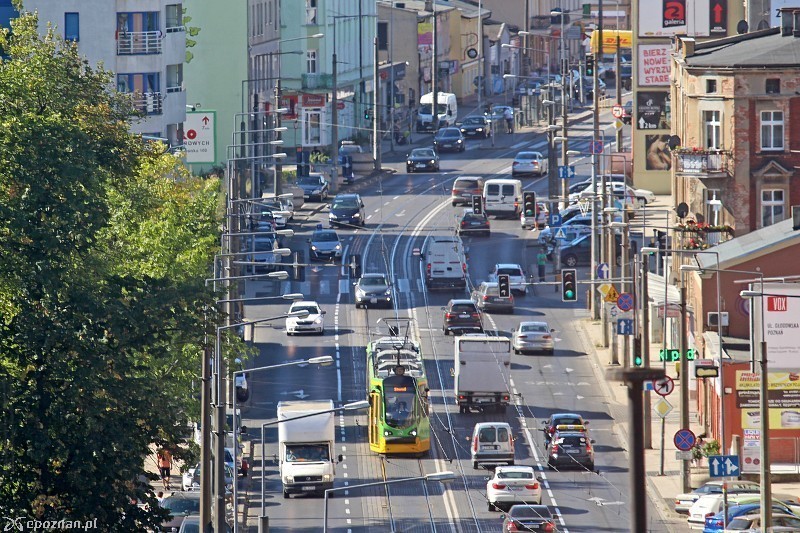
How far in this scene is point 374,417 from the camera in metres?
60.8

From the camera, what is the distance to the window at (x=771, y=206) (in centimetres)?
6975

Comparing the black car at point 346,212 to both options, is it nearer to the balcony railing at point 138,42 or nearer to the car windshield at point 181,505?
the balcony railing at point 138,42

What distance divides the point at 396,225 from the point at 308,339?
940 inches

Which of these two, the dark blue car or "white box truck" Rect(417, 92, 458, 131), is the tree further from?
"white box truck" Rect(417, 92, 458, 131)

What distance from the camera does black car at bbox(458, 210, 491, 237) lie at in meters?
94.7

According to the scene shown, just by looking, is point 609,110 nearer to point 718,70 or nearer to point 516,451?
point 718,70

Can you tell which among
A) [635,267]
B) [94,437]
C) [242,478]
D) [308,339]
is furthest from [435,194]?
[94,437]

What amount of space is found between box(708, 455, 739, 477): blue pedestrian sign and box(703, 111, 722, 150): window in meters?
25.6

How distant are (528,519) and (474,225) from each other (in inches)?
1846

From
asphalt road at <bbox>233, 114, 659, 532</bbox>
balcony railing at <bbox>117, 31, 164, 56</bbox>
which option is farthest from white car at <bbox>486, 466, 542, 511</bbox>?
balcony railing at <bbox>117, 31, 164, 56</bbox>

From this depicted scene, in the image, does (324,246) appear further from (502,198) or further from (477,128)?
(477,128)

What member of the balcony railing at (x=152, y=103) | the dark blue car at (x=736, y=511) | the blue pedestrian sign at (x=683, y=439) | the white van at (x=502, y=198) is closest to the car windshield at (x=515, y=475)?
the blue pedestrian sign at (x=683, y=439)

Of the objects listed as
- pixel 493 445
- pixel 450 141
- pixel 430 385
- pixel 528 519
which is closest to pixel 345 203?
pixel 450 141

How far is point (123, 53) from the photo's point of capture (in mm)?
94375
